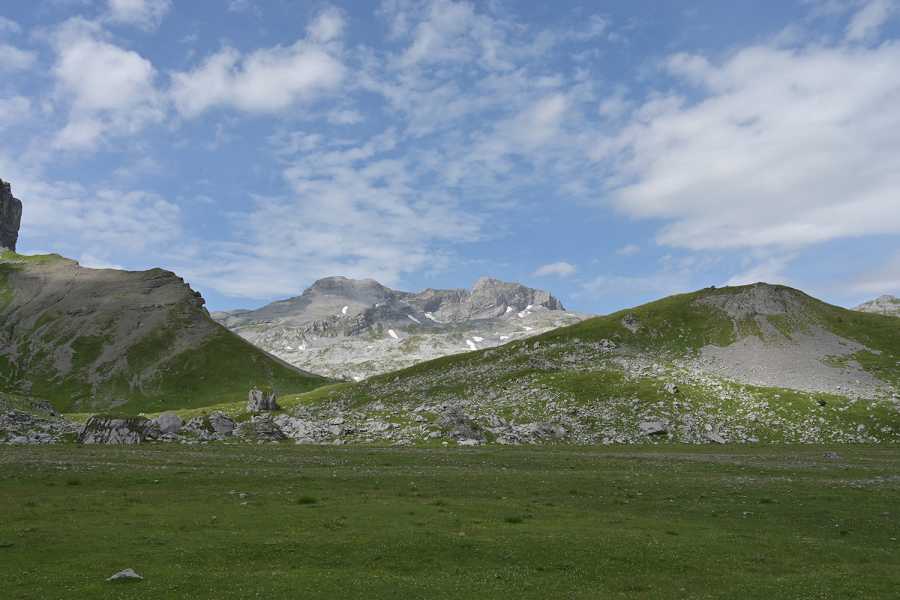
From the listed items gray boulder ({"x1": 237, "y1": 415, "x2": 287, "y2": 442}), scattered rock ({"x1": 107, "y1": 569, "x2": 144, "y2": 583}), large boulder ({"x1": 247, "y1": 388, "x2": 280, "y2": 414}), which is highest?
large boulder ({"x1": 247, "y1": 388, "x2": 280, "y2": 414})

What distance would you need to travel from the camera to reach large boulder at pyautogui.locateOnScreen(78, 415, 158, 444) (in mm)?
79125

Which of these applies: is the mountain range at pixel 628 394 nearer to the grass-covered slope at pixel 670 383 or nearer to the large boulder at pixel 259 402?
the grass-covered slope at pixel 670 383

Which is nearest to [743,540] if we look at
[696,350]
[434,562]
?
[434,562]

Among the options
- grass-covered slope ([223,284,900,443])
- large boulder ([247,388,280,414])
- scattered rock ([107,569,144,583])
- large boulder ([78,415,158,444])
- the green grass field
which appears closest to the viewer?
scattered rock ([107,569,144,583])

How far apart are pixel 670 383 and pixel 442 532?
86447 mm

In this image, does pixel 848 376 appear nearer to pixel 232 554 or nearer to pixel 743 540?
pixel 743 540

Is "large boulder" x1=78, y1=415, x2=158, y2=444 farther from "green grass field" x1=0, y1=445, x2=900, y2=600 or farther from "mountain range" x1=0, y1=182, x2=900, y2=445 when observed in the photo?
"green grass field" x1=0, y1=445, x2=900, y2=600

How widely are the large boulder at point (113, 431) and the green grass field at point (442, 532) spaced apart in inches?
1080

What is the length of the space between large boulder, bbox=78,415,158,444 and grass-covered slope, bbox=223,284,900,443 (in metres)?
29.6

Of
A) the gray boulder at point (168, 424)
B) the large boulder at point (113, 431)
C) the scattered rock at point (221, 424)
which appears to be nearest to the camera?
the large boulder at point (113, 431)

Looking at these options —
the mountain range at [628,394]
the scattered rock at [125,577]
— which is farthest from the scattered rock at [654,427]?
the scattered rock at [125,577]

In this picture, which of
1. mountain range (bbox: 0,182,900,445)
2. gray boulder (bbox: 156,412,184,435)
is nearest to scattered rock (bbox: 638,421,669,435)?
mountain range (bbox: 0,182,900,445)

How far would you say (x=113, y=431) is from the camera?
80.1 metres

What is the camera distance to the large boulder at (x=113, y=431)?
260ft
